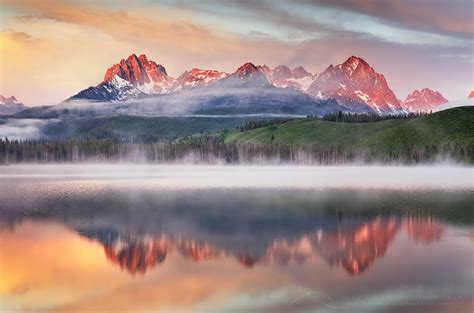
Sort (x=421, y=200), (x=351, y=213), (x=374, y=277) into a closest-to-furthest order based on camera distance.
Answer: (x=374, y=277)
(x=351, y=213)
(x=421, y=200)

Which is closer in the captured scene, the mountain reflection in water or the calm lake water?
the calm lake water

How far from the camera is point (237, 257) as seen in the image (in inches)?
1687

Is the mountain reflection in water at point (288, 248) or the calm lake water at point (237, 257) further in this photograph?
the mountain reflection in water at point (288, 248)

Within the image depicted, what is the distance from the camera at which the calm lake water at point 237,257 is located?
32.7 metres

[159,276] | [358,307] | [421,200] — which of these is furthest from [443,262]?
[421,200]

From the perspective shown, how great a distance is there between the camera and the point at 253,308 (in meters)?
31.2

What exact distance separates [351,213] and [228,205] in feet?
53.1

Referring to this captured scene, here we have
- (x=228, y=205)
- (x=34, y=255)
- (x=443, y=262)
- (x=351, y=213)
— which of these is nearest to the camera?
(x=443, y=262)

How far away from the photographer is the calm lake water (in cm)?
3269

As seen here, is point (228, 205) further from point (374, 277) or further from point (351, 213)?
point (374, 277)

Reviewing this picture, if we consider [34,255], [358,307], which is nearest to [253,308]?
[358,307]

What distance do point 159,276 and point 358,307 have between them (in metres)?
13.5

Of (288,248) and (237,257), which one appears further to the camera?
(288,248)

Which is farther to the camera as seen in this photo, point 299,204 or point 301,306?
point 299,204
